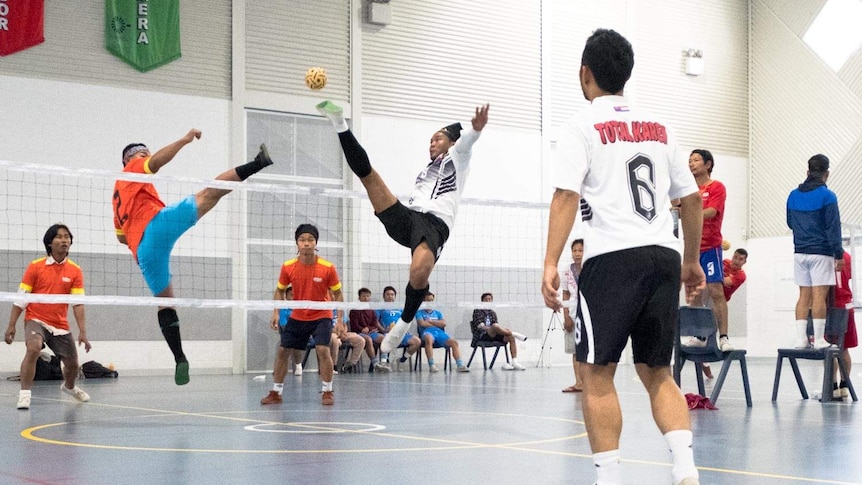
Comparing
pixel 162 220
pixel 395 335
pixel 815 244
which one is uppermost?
pixel 162 220

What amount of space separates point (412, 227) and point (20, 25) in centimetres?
1028

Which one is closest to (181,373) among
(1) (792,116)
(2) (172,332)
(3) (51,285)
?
(2) (172,332)

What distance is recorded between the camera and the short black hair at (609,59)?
392cm

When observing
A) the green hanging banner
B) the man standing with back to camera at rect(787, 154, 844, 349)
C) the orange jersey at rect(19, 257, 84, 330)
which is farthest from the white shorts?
the green hanging banner

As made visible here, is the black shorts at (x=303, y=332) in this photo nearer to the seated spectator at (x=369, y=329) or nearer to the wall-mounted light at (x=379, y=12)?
the seated spectator at (x=369, y=329)

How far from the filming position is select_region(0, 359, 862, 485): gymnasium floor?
4676 millimetres

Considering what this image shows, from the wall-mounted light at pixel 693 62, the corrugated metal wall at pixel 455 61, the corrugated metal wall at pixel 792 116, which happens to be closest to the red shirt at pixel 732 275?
the corrugated metal wall at pixel 792 116

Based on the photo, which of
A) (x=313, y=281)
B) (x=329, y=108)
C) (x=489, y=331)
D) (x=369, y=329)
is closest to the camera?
(x=329, y=108)

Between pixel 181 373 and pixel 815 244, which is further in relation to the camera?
pixel 815 244

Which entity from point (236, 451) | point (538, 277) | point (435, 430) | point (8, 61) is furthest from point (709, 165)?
point (8, 61)

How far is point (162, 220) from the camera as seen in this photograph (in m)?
7.71

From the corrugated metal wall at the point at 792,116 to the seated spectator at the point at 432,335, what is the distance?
28.3 ft

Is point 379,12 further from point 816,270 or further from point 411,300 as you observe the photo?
point 411,300

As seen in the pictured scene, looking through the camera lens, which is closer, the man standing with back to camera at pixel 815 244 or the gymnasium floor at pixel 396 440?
the gymnasium floor at pixel 396 440
